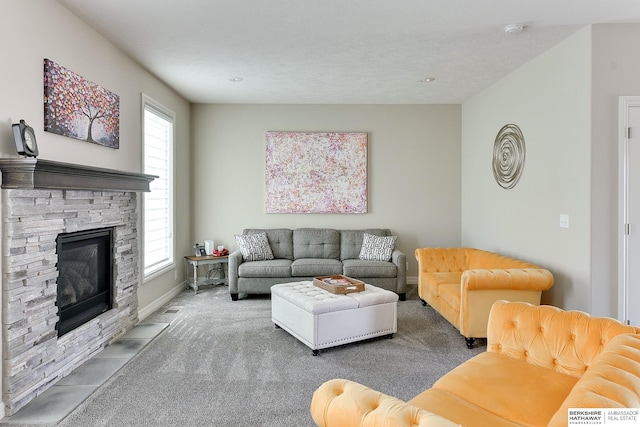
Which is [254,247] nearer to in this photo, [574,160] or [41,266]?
[41,266]

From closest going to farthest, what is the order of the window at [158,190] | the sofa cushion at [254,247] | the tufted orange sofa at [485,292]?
the tufted orange sofa at [485,292] < the window at [158,190] < the sofa cushion at [254,247]

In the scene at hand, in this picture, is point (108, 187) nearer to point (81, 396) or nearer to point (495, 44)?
point (81, 396)

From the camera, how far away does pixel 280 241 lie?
5398 mm

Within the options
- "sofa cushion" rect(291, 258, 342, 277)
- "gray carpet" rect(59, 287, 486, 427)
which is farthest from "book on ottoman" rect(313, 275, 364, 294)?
"sofa cushion" rect(291, 258, 342, 277)

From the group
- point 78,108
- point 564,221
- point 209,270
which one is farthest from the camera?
point 209,270

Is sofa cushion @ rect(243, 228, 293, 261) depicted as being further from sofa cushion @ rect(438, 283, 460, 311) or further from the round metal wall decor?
the round metal wall decor

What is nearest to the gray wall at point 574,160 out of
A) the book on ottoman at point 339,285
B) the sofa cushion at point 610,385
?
the book on ottoman at point 339,285

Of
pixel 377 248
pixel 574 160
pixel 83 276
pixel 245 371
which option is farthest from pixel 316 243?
pixel 574 160

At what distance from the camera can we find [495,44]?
3.48 meters

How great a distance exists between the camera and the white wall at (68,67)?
231 centimetres

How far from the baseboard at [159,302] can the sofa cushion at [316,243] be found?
5.45ft

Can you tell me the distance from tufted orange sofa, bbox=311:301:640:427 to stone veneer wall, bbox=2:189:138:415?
2.13m

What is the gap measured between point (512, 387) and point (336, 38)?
2984 mm

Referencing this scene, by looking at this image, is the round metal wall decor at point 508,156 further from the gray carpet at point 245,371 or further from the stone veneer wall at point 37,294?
the stone veneer wall at point 37,294
